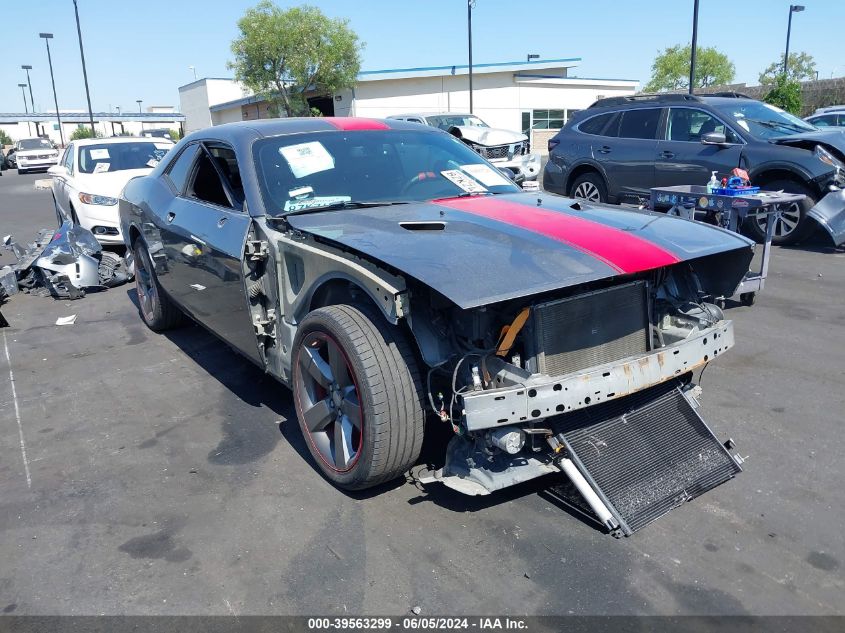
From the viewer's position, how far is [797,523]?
2830 mm

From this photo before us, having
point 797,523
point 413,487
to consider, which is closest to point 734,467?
point 797,523

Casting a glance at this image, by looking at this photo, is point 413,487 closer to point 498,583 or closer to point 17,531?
point 498,583

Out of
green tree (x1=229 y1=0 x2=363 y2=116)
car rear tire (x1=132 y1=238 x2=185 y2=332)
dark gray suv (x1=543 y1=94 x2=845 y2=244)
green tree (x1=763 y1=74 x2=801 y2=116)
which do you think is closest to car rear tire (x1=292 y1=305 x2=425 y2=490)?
car rear tire (x1=132 y1=238 x2=185 y2=332)

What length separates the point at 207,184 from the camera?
432 centimetres

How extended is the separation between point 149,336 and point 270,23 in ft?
102

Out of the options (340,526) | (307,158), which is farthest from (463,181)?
(340,526)

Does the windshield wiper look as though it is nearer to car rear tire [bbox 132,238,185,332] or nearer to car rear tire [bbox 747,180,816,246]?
car rear tire [bbox 132,238,185,332]

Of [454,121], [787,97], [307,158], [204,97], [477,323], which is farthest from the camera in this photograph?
[204,97]

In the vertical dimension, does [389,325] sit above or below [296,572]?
above

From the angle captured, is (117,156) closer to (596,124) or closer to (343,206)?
(596,124)

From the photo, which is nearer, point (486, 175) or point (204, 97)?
point (486, 175)

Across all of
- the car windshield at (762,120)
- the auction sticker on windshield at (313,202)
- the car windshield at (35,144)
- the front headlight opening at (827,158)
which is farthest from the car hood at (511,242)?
the car windshield at (35,144)

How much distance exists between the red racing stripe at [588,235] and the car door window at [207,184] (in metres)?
1.47

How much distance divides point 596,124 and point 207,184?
7.44m
